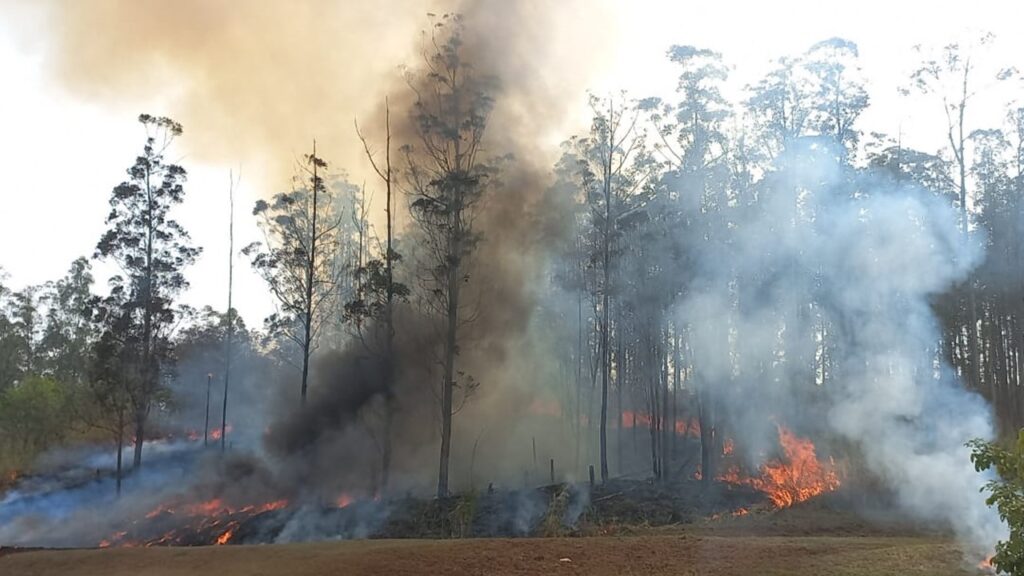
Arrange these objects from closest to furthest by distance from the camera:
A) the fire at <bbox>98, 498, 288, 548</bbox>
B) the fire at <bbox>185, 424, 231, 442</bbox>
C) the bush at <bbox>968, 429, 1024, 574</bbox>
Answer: the bush at <bbox>968, 429, 1024, 574</bbox> < the fire at <bbox>98, 498, 288, 548</bbox> < the fire at <bbox>185, 424, 231, 442</bbox>

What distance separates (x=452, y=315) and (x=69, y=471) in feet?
65.9

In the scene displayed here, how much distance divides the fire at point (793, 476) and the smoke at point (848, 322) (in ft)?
4.08

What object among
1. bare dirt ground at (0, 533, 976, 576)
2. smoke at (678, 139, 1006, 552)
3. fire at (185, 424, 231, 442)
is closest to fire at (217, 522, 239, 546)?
bare dirt ground at (0, 533, 976, 576)

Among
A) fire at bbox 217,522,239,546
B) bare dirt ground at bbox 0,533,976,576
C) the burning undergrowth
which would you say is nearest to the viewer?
bare dirt ground at bbox 0,533,976,576

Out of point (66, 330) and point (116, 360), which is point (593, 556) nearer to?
point (116, 360)

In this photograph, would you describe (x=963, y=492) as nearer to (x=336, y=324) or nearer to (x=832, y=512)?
(x=832, y=512)

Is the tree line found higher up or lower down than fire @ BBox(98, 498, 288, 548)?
higher up

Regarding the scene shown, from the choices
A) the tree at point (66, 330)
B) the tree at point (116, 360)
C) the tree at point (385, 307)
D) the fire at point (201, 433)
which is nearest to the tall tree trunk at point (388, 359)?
the tree at point (385, 307)

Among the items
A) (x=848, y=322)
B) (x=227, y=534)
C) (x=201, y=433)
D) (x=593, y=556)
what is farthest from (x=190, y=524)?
(x=201, y=433)

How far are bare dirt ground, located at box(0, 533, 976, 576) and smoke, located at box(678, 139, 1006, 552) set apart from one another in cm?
356

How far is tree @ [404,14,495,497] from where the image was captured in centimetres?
2808

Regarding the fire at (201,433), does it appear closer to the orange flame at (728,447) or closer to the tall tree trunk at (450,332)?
the tall tree trunk at (450,332)

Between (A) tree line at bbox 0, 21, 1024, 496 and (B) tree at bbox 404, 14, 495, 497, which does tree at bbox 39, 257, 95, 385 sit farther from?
(B) tree at bbox 404, 14, 495, 497

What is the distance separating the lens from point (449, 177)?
28.3 m
